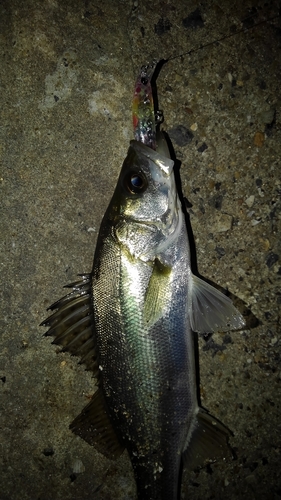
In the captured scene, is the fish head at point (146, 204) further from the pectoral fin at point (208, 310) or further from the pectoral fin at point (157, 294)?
the pectoral fin at point (208, 310)

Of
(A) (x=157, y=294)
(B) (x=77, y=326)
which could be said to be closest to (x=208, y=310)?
(A) (x=157, y=294)

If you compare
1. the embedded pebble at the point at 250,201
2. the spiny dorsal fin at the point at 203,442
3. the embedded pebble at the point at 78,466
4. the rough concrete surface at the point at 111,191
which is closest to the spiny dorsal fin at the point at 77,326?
the rough concrete surface at the point at 111,191

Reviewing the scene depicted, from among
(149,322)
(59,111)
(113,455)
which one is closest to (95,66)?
(59,111)

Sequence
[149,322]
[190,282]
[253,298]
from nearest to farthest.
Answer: [149,322] < [190,282] < [253,298]

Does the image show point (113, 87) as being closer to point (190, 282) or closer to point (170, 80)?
point (170, 80)

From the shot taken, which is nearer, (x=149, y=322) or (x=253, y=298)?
(x=149, y=322)

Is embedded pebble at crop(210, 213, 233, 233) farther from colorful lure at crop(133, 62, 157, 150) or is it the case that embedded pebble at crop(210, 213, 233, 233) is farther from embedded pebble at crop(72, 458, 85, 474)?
embedded pebble at crop(72, 458, 85, 474)

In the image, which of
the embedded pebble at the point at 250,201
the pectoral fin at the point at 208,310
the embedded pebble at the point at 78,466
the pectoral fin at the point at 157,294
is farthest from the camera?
the embedded pebble at the point at 78,466
